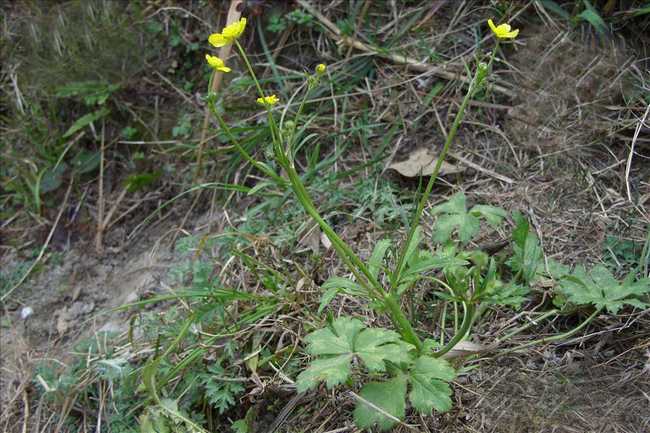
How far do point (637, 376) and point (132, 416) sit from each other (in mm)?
1390

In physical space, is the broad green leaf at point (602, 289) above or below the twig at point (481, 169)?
above

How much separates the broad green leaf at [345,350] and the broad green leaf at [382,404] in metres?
0.05

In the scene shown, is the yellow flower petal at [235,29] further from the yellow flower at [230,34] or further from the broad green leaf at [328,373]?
the broad green leaf at [328,373]

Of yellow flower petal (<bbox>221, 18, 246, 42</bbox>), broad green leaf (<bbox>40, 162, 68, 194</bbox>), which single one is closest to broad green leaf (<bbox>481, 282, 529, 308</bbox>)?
yellow flower petal (<bbox>221, 18, 246, 42</bbox>)

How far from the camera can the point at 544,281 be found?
5.99 ft

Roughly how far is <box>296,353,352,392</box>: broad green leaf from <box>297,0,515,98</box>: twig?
1389 mm

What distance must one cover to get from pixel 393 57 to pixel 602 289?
4.35 feet

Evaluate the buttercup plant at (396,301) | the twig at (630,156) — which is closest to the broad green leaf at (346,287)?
the buttercup plant at (396,301)

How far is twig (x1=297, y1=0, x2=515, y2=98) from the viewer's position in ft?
8.20

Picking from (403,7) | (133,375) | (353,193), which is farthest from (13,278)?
(403,7)

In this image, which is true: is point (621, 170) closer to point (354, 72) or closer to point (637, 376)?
point (637, 376)

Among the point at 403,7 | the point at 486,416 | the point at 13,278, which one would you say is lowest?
the point at 13,278

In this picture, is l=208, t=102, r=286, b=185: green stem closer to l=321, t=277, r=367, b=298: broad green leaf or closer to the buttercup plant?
the buttercup plant

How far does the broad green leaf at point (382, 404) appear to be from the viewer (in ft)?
4.73
